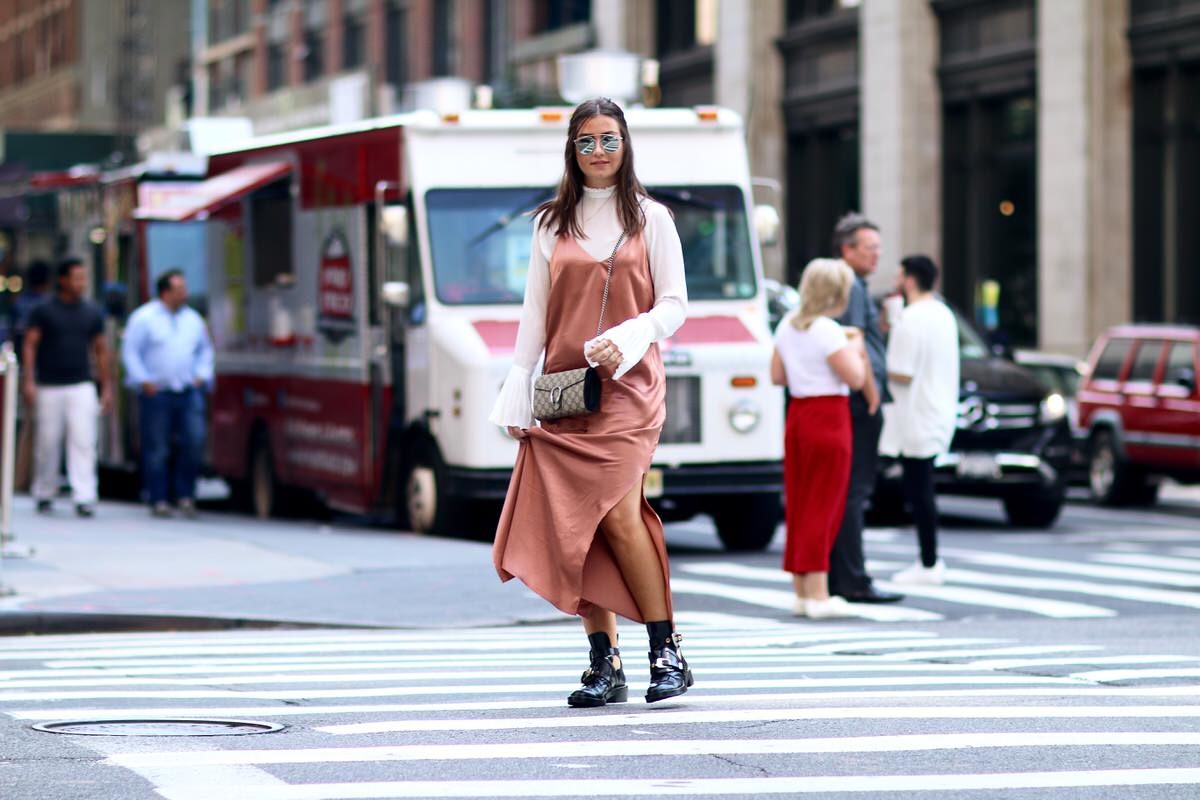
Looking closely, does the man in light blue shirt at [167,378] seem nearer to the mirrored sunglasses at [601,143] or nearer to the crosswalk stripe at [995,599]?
the crosswalk stripe at [995,599]

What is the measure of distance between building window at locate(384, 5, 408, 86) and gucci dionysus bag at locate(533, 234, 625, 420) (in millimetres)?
44925

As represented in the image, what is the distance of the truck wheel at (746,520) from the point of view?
54.4ft

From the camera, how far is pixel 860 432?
1259cm

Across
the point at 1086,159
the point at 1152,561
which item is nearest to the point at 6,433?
the point at 1152,561

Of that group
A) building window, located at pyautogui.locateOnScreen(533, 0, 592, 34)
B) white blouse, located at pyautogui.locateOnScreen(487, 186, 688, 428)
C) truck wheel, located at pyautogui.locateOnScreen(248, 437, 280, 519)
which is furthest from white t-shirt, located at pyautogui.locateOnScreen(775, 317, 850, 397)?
building window, located at pyautogui.locateOnScreen(533, 0, 592, 34)

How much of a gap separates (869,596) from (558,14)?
33319 millimetres

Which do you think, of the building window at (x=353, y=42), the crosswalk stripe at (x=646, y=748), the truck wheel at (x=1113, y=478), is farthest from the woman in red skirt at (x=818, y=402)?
the building window at (x=353, y=42)

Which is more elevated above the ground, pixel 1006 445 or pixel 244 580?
pixel 1006 445

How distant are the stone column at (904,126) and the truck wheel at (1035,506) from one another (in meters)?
13.4

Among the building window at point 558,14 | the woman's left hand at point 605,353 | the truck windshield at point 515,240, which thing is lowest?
the woman's left hand at point 605,353

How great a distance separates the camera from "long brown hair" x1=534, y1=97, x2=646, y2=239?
7.82 meters

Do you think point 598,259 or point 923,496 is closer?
point 598,259

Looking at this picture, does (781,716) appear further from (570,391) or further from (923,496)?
(923,496)

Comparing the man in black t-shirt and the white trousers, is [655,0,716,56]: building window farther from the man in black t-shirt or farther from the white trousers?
the white trousers
